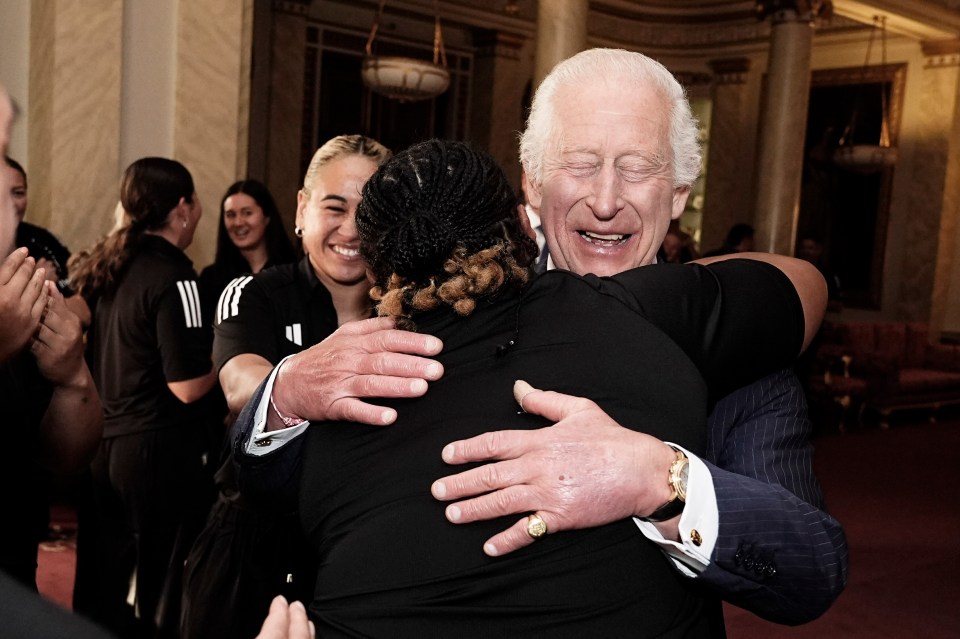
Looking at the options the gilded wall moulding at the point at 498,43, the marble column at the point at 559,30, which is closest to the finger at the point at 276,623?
the marble column at the point at 559,30

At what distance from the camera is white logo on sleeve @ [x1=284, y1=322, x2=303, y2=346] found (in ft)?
8.16

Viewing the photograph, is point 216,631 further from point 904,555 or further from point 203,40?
point 904,555

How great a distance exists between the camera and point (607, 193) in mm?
1781

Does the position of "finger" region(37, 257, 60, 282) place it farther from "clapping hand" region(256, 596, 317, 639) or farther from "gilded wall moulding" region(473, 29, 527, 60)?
"gilded wall moulding" region(473, 29, 527, 60)

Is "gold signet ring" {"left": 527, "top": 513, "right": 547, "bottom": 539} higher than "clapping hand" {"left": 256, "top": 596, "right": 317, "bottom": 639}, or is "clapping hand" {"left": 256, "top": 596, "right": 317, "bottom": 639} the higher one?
"gold signet ring" {"left": 527, "top": 513, "right": 547, "bottom": 539}

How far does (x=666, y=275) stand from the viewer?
4.37 feet

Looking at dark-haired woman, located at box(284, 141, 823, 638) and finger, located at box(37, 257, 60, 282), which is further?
finger, located at box(37, 257, 60, 282)

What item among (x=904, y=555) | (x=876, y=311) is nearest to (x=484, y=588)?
(x=904, y=555)

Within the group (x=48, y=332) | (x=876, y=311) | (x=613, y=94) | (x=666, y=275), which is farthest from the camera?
(x=876, y=311)

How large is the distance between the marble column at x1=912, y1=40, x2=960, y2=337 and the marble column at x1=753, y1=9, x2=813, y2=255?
3.51 meters

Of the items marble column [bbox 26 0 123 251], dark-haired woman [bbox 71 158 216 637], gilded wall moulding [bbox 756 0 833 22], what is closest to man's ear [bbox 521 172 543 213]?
dark-haired woman [bbox 71 158 216 637]

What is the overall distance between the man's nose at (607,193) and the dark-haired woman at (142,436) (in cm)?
195

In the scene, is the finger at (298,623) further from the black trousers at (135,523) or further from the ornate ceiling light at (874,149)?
the ornate ceiling light at (874,149)

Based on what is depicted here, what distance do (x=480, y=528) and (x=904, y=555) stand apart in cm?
557
